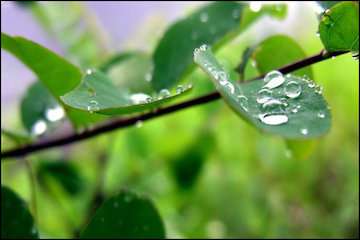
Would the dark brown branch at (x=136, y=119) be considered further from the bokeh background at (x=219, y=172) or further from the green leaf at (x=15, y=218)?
the bokeh background at (x=219, y=172)

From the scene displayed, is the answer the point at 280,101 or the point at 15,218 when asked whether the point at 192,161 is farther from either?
the point at 280,101

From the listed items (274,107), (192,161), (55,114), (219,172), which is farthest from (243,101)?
(219,172)

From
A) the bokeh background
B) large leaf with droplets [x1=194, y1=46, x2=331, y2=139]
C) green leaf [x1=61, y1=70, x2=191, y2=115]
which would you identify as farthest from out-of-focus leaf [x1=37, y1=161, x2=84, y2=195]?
large leaf with droplets [x1=194, y1=46, x2=331, y2=139]

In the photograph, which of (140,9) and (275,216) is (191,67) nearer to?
(275,216)

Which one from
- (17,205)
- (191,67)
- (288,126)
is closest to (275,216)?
(191,67)

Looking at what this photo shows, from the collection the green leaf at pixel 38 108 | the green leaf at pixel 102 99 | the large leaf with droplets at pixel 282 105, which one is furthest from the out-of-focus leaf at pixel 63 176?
the large leaf with droplets at pixel 282 105

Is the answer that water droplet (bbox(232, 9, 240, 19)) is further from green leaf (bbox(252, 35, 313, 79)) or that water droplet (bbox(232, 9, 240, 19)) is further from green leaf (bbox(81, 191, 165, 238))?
green leaf (bbox(81, 191, 165, 238))
